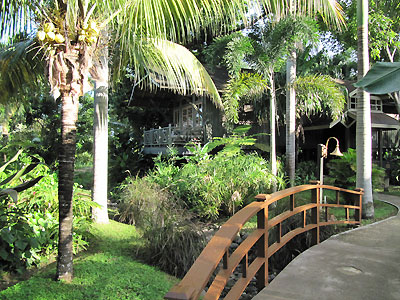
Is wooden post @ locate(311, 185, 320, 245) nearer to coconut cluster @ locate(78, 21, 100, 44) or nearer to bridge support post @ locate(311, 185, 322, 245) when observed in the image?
bridge support post @ locate(311, 185, 322, 245)

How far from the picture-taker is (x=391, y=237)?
6684 mm

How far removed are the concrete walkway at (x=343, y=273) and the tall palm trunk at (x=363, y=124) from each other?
9.52 ft

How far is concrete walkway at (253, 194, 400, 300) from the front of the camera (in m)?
3.74

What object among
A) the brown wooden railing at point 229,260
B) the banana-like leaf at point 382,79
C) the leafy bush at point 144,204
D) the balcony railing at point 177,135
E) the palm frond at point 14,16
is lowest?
the leafy bush at point 144,204

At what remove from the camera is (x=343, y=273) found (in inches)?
174

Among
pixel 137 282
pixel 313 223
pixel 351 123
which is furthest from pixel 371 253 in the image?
pixel 351 123

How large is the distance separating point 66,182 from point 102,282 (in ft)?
4.77

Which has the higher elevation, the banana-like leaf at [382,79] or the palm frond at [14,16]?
the palm frond at [14,16]

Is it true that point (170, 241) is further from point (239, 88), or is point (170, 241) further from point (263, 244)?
point (239, 88)

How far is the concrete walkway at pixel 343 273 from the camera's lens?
3736 mm

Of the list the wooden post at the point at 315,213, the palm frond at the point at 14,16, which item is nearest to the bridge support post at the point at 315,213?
the wooden post at the point at 315,213

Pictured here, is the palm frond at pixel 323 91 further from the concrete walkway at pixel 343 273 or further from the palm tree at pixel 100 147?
the palm tree at pixel 100 147

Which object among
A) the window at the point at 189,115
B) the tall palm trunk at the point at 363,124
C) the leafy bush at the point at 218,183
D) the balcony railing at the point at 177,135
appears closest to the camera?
the tall palm trunk at the point at 363,124

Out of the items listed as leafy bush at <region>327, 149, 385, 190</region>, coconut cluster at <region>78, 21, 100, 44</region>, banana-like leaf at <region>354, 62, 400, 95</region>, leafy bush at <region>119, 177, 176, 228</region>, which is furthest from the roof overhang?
banana-like leaf at <region>354, 62, 400, 95</region>
